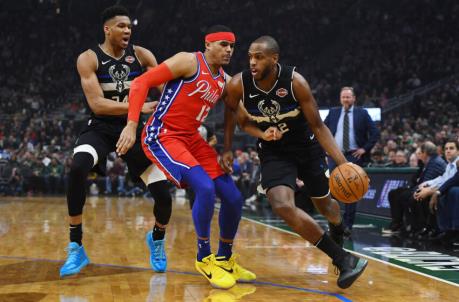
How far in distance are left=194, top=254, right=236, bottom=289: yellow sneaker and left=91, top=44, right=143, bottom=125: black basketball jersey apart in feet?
4.34

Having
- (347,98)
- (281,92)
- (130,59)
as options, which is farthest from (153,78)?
(347,98)

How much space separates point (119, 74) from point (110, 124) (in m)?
0.39

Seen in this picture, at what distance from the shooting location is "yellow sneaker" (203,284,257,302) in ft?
12.6

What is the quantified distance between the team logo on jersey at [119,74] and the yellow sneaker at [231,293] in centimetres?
178

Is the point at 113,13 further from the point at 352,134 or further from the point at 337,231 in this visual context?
the point at 352,134

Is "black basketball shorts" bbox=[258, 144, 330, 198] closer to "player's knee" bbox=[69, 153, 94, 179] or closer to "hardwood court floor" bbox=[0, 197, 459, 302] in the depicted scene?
"hardwood court floor" bbox=[0, 197, 459, 302]

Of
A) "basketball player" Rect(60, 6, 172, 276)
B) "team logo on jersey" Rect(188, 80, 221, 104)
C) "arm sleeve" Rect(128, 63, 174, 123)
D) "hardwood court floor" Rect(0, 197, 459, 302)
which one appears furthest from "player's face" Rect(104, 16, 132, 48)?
"hardwood court floor" Rect(0, 197, 459, 302)

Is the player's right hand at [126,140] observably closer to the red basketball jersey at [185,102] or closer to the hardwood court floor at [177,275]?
the red basketball jersey at [185,102]

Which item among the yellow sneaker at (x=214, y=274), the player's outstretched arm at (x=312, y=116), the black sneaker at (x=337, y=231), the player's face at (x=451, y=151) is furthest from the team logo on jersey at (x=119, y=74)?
the player's face at (x=451, y=151)

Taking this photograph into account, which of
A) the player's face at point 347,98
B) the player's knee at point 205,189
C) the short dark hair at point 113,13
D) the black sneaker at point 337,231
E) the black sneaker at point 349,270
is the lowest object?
the black sneaker at point 349,270

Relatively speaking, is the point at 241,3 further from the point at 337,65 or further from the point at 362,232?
the point at 362,232

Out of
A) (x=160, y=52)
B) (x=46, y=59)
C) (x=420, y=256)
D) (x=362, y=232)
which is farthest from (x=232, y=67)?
→ (x=420, y=256)

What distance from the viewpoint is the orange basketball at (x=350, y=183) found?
14.2 feet

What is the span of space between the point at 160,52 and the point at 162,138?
24.0 metres
